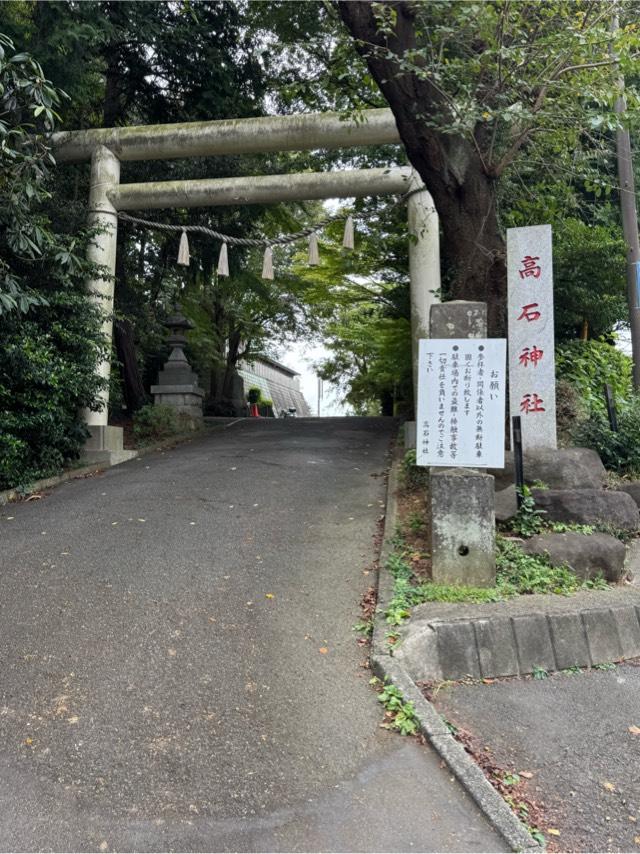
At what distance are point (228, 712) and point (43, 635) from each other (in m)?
1.54

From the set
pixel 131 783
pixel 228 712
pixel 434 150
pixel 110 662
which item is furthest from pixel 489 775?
pixel 434 150

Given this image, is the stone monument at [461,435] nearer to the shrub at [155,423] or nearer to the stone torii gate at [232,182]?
the stone torii gate at [232,182]

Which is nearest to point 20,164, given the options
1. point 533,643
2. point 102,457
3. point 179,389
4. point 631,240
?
point 102,457

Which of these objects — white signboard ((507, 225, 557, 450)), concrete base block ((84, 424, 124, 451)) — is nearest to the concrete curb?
white signboard ((507, 225, 557, 450))

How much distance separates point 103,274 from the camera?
9914mm

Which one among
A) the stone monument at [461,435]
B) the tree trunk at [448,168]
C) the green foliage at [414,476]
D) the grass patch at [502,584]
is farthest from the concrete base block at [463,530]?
the green foliage at [414,476]

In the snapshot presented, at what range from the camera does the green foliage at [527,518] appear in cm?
520

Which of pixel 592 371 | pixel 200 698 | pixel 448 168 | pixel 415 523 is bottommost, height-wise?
pixel 200 698

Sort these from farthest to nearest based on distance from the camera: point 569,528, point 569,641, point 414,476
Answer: point 414,476, point 569,528, point 569,641

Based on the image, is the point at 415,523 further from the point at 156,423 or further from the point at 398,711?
the point at 156,423

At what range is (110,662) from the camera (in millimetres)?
3574

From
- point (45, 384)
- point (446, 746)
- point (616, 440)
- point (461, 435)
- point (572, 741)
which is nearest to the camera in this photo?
point (446, 746)

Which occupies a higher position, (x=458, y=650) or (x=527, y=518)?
(x=527, y=518)

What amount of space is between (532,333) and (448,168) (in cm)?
187
